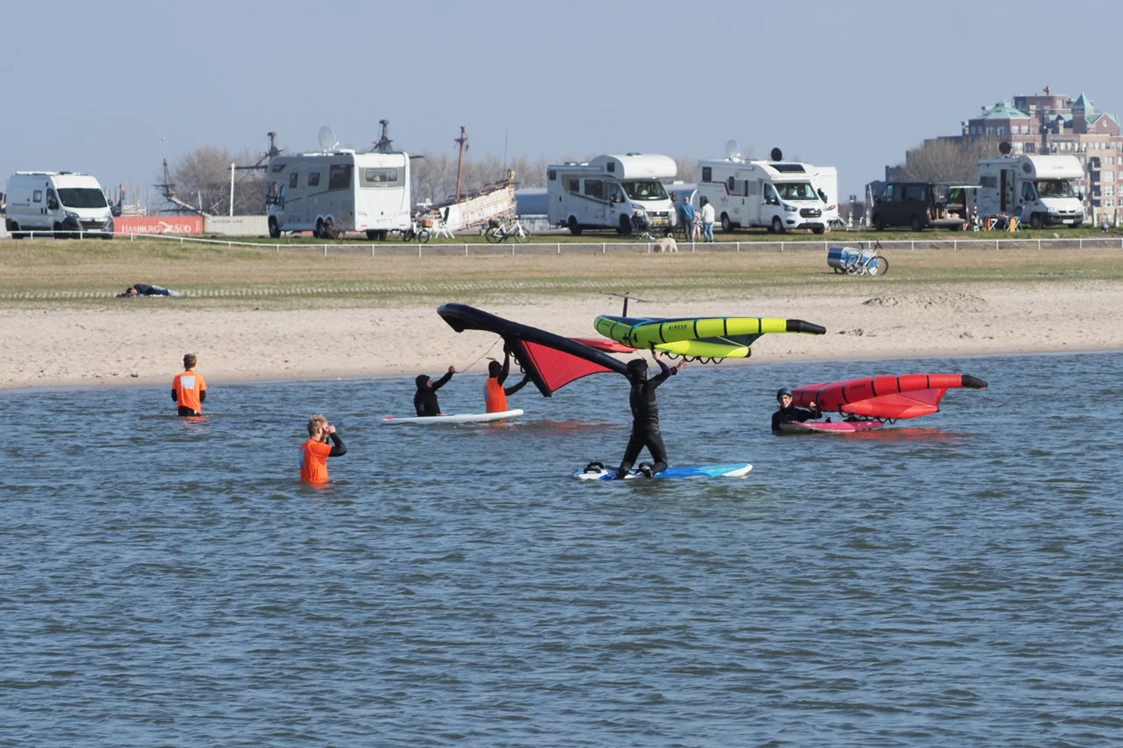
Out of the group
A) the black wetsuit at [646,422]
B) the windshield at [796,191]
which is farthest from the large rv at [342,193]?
the black wetsuit at [646,422]

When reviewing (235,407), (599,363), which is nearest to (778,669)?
(599,363)

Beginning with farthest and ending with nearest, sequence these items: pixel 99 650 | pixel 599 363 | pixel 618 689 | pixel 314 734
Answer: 1. pixel 599 363
2. pixel 99 650
3. pixel 618 689
4. pixel 314 734

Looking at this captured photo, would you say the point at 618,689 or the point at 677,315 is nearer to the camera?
the point at 618,689

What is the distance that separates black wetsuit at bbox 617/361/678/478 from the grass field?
20798mm

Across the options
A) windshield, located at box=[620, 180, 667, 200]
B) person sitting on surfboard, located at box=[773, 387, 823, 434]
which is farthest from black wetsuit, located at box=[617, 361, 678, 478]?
windshield, located at box=[620, 180, 667, 200]

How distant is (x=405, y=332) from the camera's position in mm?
38031

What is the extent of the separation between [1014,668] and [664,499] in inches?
326

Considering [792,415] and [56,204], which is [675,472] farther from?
[56,204]

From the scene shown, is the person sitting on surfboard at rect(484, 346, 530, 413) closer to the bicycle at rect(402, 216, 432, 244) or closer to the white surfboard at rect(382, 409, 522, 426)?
the white surfboard at rect(382, 409, 522, 426)

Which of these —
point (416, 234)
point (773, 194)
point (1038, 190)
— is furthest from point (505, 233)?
point (1038, 190)

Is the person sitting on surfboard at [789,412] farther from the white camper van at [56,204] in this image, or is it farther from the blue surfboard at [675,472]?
the white camper van at [56,204]

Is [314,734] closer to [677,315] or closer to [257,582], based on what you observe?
[257,582]

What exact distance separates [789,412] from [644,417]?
540 centimetres

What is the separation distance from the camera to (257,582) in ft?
57.6
